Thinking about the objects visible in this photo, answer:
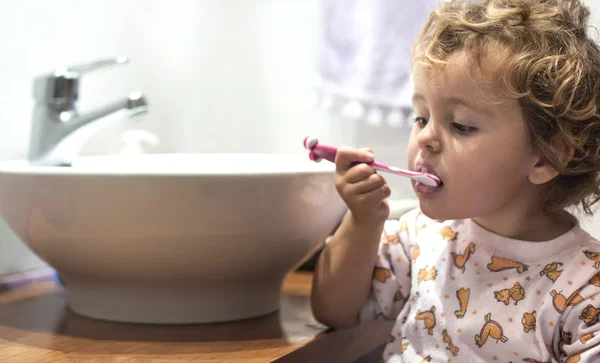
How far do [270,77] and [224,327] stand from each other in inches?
32.5

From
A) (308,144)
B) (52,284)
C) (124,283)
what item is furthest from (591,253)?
(52,284)

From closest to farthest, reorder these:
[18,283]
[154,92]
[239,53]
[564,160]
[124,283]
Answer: [564,160] < [124,283] < [18,283] < [154,92] < [239,53]

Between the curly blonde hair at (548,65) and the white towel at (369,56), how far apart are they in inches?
20.3

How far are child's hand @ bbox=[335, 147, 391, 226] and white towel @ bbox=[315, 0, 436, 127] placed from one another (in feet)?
1.73

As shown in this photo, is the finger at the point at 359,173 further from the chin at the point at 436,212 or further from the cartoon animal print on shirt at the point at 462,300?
the cartoon animal print on shirt at the point at 462,300

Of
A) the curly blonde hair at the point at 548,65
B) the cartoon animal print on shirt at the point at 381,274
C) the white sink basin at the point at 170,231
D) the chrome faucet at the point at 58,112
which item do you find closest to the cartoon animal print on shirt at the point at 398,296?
the cartoon animal print on shirt at the point at 381,274

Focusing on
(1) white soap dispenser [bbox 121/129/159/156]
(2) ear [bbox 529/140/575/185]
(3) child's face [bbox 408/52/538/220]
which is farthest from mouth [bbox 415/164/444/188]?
(1) white soap dispenser [bbox 121/129/159/156]

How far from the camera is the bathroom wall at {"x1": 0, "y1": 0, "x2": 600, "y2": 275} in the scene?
1.20 metres

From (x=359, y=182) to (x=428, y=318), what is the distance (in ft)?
0.63

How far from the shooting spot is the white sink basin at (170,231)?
857 mm

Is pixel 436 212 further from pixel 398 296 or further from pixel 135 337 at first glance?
pixel 135 337

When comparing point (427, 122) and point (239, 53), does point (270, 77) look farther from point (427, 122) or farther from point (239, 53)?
point (427, 122)

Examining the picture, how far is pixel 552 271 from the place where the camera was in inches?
32.4

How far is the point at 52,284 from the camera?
1.20 meters
